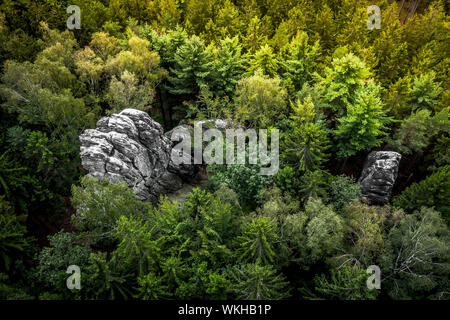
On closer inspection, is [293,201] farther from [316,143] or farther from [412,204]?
[412,204]

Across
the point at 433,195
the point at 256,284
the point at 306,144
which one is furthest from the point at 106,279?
the point at 433,195

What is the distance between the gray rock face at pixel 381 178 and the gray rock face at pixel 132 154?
19.0 metres

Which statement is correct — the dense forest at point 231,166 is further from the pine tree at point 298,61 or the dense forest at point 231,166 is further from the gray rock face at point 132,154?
the gray rock face at point 132,154

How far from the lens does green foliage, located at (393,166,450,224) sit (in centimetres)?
2370

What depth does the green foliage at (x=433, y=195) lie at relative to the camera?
23.7m


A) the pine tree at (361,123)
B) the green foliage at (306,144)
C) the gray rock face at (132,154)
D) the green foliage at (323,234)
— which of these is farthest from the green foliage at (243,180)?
the pine tree at (361,123)

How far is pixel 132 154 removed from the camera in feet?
84.9

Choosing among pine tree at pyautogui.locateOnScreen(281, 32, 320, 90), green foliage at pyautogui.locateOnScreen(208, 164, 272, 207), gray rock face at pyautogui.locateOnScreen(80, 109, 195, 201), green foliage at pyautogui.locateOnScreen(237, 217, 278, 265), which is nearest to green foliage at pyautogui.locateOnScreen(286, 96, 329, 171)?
green foliage at pyautogui.locateOnScreen(208, 164, 272, 207)

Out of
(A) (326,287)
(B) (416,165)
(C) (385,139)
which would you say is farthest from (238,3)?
(A) (326,287)

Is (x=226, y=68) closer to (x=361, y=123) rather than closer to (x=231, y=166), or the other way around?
(x=231, y=166)

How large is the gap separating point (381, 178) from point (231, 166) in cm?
1502

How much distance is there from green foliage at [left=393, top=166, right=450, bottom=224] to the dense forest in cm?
16

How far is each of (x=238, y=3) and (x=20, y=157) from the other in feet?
130
